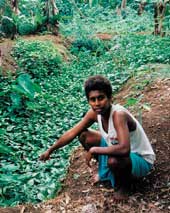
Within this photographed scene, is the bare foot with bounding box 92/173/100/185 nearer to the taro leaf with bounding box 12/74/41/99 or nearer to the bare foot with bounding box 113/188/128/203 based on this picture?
the bare foot with bounding box 113/188/128/203

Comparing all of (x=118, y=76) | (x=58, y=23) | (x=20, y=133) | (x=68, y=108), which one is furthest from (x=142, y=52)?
(x=58, y=23)

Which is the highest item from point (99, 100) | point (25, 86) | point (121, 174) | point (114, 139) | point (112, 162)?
point (99, 100)

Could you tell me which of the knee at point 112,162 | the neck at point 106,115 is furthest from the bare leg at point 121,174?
the neck at point 106,115

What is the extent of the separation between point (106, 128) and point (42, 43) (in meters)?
7.44

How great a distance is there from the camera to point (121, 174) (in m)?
3.11

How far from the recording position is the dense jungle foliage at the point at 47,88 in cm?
416

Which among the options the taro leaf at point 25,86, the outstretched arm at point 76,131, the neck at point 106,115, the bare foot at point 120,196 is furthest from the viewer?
the taro leaf at point 25,86

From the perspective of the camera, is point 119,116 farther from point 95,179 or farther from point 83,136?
point 95,179

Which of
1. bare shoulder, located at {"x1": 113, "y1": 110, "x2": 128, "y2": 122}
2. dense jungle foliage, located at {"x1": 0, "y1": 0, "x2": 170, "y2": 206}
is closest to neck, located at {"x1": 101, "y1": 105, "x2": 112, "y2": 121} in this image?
bare shoulder, located at {"x1": 113, "y1": 110, "x2": 128, "y2": 122}

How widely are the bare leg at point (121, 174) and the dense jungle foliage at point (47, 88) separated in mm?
816

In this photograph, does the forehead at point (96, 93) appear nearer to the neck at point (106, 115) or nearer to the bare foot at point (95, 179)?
the neck at point (106, 115)

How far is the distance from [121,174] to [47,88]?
4.77 metres

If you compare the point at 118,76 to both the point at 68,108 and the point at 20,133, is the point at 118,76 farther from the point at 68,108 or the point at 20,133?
the point at 20,133

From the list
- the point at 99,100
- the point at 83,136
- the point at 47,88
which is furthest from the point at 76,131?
the point at 47,88
